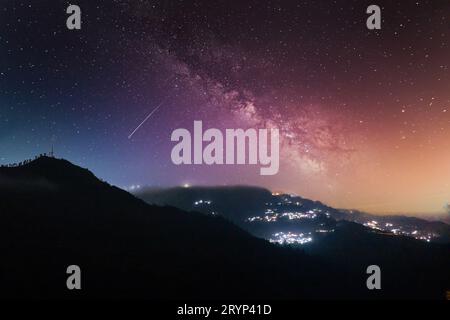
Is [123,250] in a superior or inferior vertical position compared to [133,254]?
superior

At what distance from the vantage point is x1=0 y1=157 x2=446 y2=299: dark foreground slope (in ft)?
232

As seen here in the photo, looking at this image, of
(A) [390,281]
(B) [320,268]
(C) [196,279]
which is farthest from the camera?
(B) [320,268]

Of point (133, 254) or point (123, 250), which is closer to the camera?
point (133, 254)

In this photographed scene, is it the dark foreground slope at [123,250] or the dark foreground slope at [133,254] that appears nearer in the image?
the dark foreground slope at [123,250]

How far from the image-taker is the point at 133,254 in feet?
308

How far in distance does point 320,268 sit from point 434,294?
3487cm

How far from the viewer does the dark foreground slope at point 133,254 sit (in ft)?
232

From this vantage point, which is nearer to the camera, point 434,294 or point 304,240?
point 434,294

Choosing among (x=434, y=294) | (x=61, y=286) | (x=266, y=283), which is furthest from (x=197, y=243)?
(x=434, y=294)

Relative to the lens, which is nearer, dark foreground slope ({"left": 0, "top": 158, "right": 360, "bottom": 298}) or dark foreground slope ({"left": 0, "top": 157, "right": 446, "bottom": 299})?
dark foreground slope ({"left": 0, "top": 158, "right": 360, "bottom": 298})
